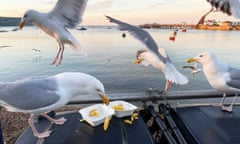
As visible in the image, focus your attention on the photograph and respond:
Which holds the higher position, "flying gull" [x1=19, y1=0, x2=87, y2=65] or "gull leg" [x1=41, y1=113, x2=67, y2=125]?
"flying gull" [x1=19, y1=0, x2=87, y2=65]

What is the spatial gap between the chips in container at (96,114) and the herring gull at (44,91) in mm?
172

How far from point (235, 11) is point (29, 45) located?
3.49 meters

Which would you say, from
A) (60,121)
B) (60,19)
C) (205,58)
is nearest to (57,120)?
(60,121)

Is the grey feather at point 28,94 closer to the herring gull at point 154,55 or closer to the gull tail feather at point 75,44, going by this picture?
the gull tail feather at point 75,44

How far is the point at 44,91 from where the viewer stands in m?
1.15

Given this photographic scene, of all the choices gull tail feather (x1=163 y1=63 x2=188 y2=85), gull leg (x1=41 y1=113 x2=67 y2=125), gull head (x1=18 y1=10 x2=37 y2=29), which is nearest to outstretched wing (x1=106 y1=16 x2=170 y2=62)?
gull tail feather (x1=163 y1=63 x2=188 y2=85)

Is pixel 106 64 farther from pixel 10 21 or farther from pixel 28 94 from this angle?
pixel 28 94

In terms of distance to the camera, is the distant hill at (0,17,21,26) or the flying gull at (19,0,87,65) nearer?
the flying gull at (19,0,87,65)

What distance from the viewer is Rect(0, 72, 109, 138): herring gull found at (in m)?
1.09

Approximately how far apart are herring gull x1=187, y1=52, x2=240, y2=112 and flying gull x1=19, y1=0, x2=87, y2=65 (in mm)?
896

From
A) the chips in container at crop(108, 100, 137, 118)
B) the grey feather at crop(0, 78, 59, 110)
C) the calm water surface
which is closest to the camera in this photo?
the grey feather at crop(0, 78, 59, 110)

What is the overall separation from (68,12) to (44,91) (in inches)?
16.5

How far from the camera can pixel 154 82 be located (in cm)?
561

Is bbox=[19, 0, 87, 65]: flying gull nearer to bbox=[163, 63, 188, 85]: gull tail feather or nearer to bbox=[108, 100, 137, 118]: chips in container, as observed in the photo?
bbox=[108, 100, 137, 118]: chips in container
